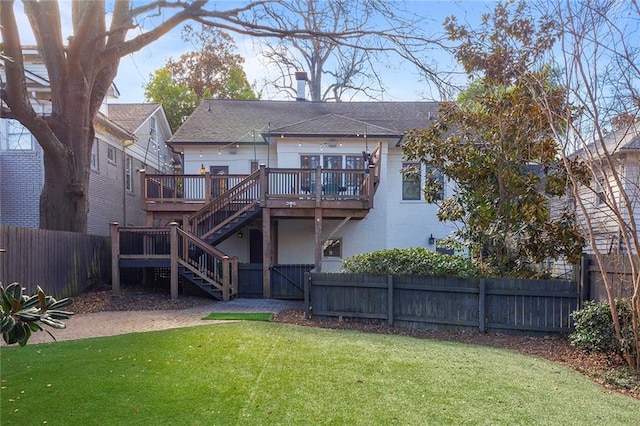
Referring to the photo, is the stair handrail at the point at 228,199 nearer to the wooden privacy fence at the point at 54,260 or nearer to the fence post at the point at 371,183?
the wooden privacy fence at the point at 54,260

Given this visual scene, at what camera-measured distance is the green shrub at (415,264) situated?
9.45 meters

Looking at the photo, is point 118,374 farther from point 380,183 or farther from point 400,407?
point 380,183

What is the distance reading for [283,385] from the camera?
4969 mm

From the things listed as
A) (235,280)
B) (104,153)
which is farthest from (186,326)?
(104,153)

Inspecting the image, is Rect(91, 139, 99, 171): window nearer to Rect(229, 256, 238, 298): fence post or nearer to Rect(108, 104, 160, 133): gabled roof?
Rect(108, 104, 160, 133): gabled roof

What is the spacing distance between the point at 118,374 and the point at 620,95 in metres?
8.05

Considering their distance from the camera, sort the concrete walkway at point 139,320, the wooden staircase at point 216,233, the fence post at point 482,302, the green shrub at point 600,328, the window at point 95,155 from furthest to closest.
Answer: the window at point 95,155
the wooden staircase at point 216,233
the fence post at point 482,302
the concrete walkway at point 139,320
the green shrub at point 600,328

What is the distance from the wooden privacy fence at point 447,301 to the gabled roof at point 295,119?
7.61 m

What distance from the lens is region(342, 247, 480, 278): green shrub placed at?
9.45m

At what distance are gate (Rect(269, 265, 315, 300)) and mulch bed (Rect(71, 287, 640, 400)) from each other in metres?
2.09

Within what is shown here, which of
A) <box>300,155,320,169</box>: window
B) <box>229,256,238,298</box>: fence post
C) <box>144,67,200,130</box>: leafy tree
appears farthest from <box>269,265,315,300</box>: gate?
<box>144,67,200,130</box>: leafy tree

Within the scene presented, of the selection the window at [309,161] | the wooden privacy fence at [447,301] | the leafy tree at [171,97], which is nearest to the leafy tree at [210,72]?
the leafy tree at [171,97]

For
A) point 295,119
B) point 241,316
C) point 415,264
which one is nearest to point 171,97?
point 295,119

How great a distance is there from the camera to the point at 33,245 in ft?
33.7
